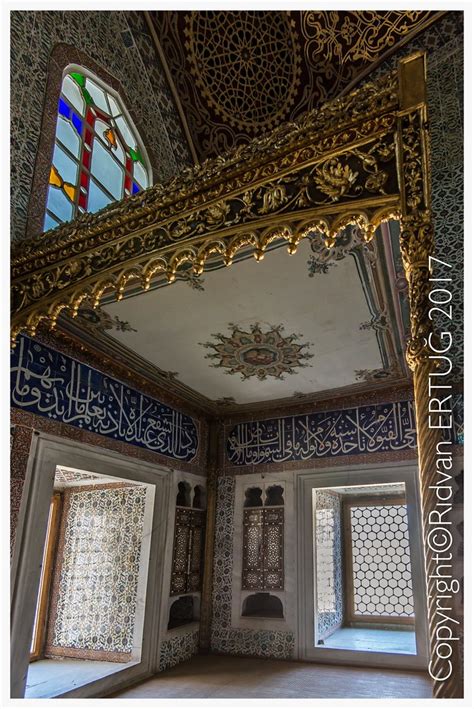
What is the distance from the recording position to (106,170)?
390cm

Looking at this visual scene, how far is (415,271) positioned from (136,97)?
3.62m

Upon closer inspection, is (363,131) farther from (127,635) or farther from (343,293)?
(127,635)

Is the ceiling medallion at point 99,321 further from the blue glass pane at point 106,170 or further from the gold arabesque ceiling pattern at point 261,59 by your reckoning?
the gold arabesque ceiling pattern at point 261,59

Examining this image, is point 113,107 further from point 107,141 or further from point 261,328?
point 261,328

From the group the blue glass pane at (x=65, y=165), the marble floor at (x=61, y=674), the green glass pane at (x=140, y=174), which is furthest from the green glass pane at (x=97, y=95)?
the marble floor at (x=61, y=674)

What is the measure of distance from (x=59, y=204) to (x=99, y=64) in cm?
139

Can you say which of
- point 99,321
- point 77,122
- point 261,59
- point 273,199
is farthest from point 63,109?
point 273,199

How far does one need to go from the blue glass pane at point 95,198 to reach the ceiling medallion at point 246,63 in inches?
64.0

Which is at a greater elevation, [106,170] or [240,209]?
[106,170]

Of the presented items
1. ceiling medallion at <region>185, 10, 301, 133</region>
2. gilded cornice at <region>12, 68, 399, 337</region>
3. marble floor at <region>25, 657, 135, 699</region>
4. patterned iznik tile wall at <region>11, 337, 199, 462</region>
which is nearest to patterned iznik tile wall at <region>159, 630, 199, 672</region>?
marble floor at <region>25, 657, 135, 699</region>

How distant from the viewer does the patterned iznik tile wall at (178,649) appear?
4238mm

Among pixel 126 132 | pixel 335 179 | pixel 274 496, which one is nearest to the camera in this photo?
pixel 335 179

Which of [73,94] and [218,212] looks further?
[73,94]

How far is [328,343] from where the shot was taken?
3773mm
